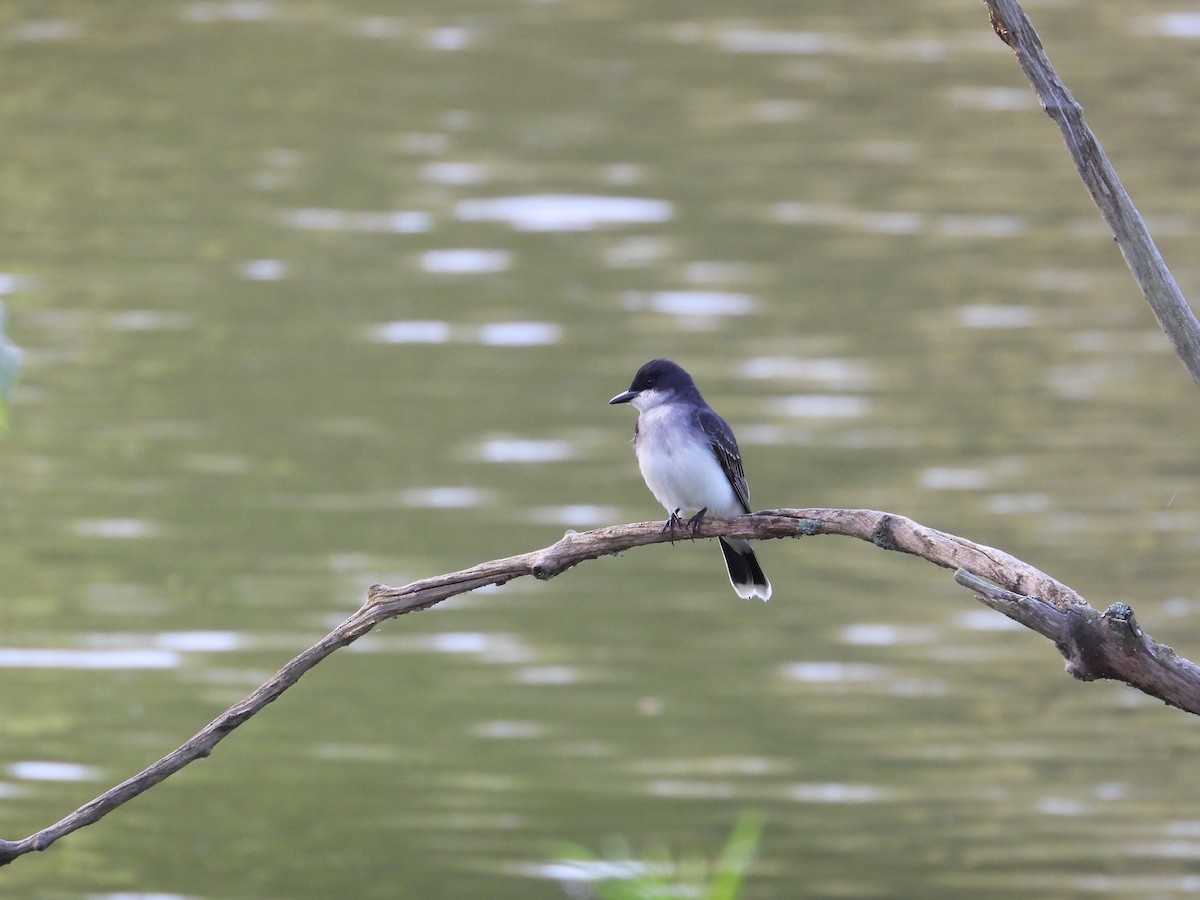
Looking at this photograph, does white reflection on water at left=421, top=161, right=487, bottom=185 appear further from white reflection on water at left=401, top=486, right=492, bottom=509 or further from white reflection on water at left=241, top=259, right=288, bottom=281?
white reflection on water at left=401, top=486, right=492, bottom=509

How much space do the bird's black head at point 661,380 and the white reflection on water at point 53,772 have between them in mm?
5033

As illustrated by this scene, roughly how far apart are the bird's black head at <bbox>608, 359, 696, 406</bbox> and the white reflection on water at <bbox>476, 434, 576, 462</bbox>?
5214 mm

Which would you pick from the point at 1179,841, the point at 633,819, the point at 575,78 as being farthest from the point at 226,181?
the point at 1179,841

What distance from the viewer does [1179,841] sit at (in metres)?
8.88

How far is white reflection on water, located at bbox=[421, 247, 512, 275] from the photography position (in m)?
11.7

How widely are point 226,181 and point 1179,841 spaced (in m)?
7.91

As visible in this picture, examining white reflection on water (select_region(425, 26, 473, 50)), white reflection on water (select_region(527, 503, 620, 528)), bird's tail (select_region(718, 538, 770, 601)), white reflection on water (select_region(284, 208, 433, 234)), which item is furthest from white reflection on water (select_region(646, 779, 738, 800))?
white reflection on water (select_region(425, 26, 473, 50))

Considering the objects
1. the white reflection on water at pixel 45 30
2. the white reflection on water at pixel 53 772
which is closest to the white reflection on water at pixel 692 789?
the white reflection on water at pixel 53 772

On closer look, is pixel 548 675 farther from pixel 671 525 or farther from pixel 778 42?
pixel 671 525

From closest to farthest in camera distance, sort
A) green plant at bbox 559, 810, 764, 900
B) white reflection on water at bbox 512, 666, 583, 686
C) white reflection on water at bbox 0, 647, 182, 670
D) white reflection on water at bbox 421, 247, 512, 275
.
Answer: green plant at bbox 559, 810, 764, 900
white reflection on water at bbox 512, 666, 583, 686
white reflection on water at bbox 0, 647, 182, 670
white reflection on water at bbox 421, 247, 512, 275

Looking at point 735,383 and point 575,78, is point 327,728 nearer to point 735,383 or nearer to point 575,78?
point 735,383

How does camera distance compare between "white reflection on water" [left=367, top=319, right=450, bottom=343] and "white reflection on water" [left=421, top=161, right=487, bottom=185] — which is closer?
"white reflection on water" [left=367, top=319, right=450, bottom=343]

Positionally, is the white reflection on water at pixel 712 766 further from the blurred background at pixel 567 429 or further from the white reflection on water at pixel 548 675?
the white reflection on water at pixel 548 675

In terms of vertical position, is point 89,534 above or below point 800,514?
below
